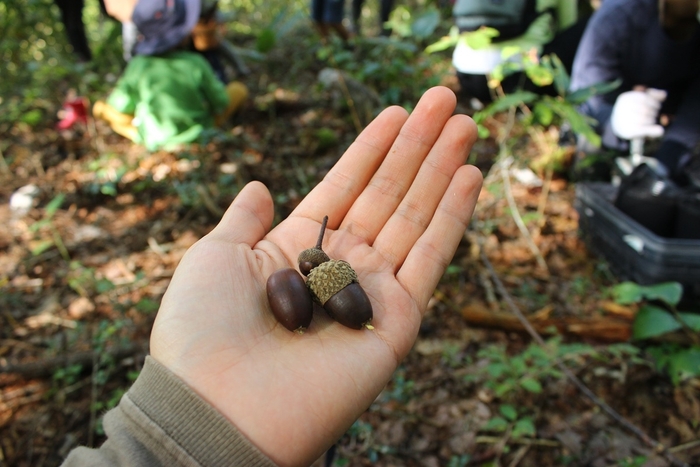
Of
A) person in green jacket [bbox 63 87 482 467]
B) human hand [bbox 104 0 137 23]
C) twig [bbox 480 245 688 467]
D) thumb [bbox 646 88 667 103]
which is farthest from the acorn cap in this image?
human hand [bbox 104 0 137 23]

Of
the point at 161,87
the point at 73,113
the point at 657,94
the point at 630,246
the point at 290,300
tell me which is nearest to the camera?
the point at 290,300

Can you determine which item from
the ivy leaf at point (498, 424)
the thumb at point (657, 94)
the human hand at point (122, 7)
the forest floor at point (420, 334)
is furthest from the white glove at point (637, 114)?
the human hand at point (122, 7)

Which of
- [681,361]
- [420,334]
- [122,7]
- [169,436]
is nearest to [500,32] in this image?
[420,334]

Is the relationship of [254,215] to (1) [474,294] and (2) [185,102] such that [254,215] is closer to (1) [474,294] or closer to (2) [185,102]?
(1) [474,294]

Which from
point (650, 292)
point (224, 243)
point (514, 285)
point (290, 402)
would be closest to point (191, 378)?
point (290, 402)

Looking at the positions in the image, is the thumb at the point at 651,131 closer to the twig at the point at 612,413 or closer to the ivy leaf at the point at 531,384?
the twig at the point at 612,413

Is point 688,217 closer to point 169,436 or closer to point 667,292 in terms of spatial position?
point 667,292
